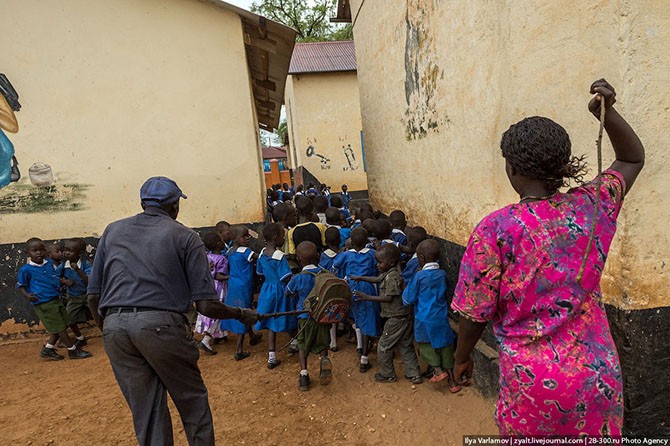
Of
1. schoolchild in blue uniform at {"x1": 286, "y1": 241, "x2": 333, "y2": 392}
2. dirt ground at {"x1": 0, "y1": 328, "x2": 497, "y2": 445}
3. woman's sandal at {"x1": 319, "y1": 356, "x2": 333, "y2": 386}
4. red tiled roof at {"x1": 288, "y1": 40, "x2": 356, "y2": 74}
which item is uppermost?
red tiled roof at {"x1": 288, "y1": 40, "x2": 356, "y2": 74}

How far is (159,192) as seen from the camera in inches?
102

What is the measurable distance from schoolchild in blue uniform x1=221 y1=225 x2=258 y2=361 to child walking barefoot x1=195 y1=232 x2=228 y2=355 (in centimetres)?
10

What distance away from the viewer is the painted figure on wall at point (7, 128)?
5.60 meters

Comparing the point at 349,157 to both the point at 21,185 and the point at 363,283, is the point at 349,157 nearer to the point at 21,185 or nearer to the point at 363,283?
the point at 21,185

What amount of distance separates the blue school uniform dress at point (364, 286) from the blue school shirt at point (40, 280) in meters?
3.36

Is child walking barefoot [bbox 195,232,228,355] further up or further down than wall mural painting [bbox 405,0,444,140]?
further down

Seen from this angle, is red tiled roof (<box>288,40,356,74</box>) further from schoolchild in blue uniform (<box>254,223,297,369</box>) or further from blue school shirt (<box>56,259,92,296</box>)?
schoolchild in blue uniform (<box>254,223,297,369</box>)

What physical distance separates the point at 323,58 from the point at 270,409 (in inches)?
590

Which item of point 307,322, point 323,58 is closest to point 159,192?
point 307,322

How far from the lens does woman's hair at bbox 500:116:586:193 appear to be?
56.7 inches

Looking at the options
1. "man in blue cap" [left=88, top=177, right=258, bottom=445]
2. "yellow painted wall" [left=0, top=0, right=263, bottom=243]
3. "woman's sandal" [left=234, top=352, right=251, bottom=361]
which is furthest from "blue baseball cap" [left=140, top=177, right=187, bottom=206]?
"yellow painted wall" [left=0, top=0, right=263, bottom=243]

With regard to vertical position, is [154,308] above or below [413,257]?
above

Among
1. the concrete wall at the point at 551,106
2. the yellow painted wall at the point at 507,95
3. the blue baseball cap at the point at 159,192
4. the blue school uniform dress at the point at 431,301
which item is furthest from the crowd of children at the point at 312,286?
the blue baseball cap at the point at 159,192

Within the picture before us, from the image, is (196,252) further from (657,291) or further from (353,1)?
(353,1)
